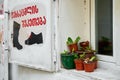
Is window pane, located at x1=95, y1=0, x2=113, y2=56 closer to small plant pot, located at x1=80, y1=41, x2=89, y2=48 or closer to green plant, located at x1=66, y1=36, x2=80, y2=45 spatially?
small plant pot, located at x1=80, y1=41, x2=89, y2=48

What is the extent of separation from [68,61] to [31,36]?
0.52 m

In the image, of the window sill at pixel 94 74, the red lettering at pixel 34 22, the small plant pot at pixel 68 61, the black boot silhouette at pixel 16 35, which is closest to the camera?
the window sill at pixel 94 74

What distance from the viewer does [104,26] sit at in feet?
6.66

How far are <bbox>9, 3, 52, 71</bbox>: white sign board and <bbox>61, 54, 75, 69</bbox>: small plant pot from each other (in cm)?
13

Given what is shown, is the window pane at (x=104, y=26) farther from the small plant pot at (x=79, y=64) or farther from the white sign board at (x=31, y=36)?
the white sign board at (x=31, y=36)

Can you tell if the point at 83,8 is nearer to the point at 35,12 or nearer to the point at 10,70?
the point at 35,12

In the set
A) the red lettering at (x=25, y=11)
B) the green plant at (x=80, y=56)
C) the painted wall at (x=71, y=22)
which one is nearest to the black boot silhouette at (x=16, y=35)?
the red lettering at (x=25, y=11)

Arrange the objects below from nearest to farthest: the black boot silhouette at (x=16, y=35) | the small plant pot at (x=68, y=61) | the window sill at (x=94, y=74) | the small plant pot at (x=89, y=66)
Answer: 1. the window sill at (x=94, y=74)
2. the small plant pot at (x=89, y=66)
3. the small plant pot at (x=68, y=61)
4. the black boot silhouette at (x=16, y=35)

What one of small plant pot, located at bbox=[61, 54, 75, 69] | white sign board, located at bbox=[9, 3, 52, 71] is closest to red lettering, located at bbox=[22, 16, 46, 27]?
white sign board, located at bbox=[9, 3, 52, 71]

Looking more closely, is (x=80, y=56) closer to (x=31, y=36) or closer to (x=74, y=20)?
(x=74, y=20)

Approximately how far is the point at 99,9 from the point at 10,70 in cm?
155

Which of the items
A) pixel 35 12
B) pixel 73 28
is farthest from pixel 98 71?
pixel 35 12

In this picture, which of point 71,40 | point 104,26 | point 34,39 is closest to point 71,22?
point 71,40

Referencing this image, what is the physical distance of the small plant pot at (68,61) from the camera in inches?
76.6
